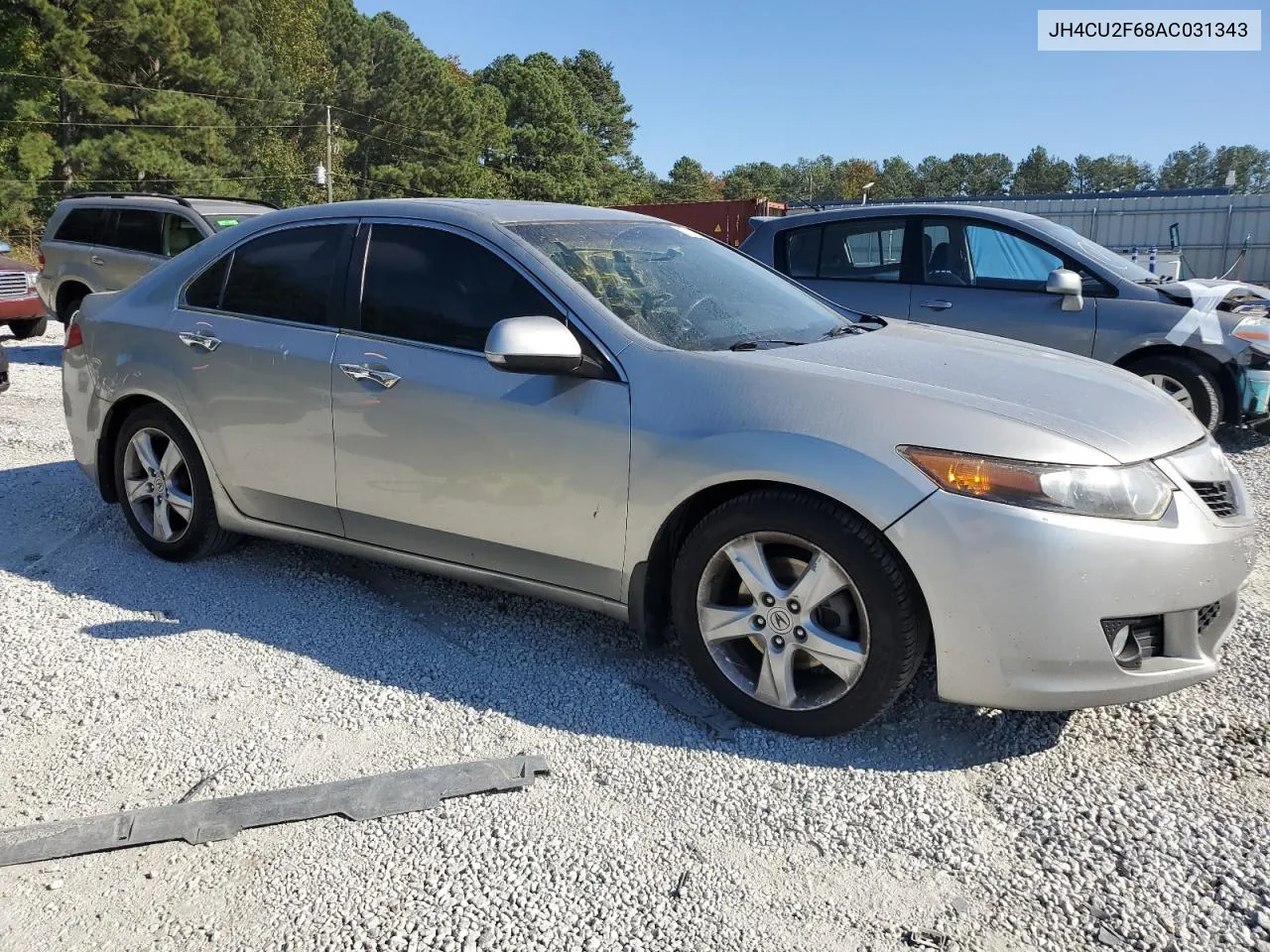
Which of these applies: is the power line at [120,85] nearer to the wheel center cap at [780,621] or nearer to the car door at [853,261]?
the car door at [853,261]

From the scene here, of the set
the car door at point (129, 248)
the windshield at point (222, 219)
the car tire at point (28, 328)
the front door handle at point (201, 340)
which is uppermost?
the windshield at point (222, 219)

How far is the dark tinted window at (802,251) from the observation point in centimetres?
779

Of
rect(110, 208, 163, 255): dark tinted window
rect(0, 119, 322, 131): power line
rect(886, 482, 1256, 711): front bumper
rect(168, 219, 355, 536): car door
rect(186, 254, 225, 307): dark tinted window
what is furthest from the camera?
rect(0, 119, 322, 131): power line

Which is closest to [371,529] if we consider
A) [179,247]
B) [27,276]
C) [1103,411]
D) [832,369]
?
[832,369]

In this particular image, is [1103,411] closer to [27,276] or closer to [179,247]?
[179,247]

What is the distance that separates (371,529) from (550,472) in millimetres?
943

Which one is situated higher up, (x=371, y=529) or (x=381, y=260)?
(x=381, y=260)

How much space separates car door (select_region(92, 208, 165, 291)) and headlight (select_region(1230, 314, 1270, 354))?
9944 mm

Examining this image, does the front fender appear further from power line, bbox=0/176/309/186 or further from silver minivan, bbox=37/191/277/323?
power line, bbox=0/176/309/186

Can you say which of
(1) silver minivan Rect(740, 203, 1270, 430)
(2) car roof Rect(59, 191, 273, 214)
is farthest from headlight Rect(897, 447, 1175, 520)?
(2) car roof Rect(59, 191, 273, 214)

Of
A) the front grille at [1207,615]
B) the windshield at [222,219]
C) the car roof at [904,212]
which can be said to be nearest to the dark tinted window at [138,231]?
the windshield at [222,219]

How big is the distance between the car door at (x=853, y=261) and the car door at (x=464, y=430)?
13.7ft

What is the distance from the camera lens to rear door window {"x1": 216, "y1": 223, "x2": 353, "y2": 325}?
4.04 m

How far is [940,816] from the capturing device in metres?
2.68
